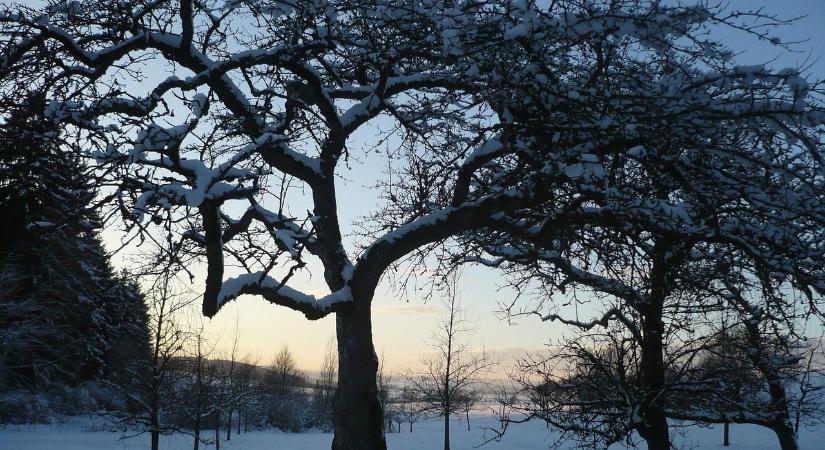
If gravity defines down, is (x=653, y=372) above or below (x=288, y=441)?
above

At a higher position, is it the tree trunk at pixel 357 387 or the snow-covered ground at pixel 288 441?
the tree trunk at pixel 357 387

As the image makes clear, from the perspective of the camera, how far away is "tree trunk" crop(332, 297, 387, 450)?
6.14 m

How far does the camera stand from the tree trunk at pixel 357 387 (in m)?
6.14

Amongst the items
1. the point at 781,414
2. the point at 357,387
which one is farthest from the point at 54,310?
the point at 781,414

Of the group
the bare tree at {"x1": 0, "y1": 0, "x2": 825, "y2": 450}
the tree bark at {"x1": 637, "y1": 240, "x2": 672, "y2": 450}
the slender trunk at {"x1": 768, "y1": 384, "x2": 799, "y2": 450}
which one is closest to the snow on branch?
the bare tree at {"x1": 0, "y1": 0, "x2": 825, "y2": 450}

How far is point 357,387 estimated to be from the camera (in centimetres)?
625

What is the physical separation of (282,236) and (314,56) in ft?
7.79

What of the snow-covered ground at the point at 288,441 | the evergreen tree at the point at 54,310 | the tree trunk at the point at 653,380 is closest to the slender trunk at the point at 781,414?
the tree trunk at the point at 653,380

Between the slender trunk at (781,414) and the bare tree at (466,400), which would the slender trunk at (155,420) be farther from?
the slender trunk at (781,414)

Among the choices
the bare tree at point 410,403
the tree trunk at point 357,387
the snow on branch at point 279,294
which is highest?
the snow on branch at point 279,294

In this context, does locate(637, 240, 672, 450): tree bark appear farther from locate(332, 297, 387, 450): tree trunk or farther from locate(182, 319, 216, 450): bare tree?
locate(182, 319, 216, 450): bare tree

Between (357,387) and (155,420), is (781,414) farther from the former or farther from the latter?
(155,420)

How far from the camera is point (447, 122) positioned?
319 inches

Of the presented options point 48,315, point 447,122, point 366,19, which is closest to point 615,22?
point 366,19
